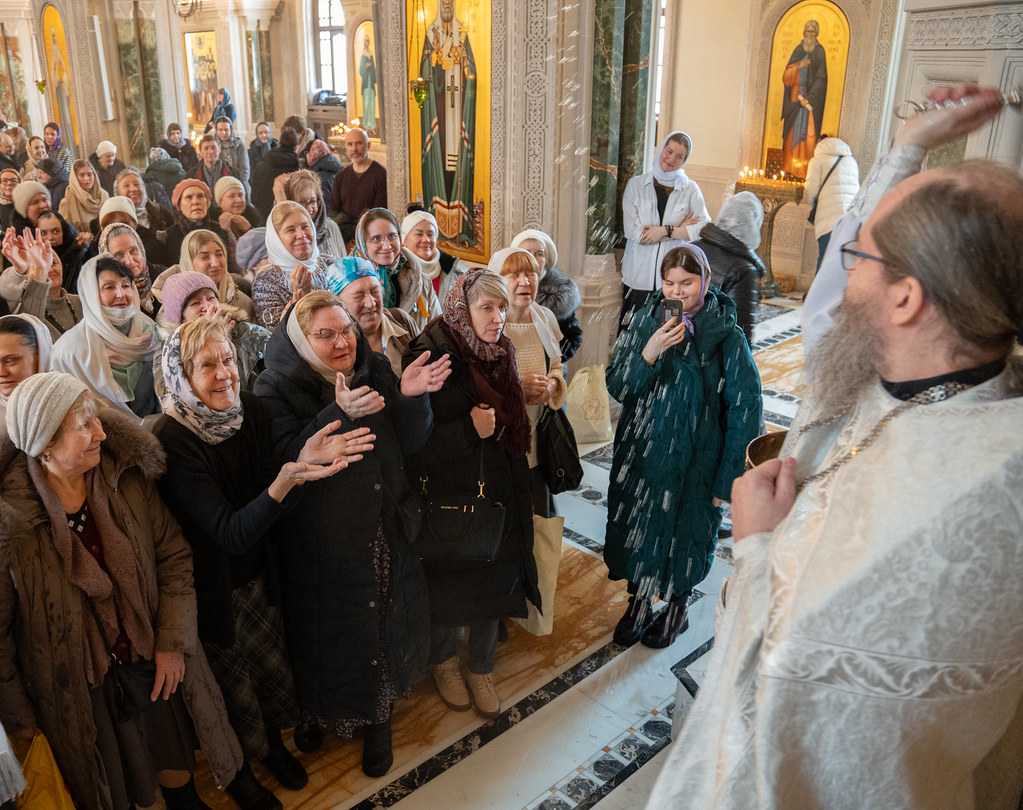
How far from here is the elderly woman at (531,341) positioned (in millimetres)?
3379

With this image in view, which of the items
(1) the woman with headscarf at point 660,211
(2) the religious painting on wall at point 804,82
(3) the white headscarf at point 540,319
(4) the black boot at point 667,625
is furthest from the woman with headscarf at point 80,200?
(2) the religious painting on wall at point 804,82

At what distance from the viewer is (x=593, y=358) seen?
5.72 metres

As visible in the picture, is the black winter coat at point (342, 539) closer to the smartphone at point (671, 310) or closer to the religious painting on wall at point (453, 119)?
the smartphone at point (671, 310)

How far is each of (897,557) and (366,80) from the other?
1621 cm

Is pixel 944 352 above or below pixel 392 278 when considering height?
above

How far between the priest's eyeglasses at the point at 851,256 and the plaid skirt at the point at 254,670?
2017mm

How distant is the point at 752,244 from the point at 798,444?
11.3ft

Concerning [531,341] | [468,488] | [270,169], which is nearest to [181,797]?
[468,488]

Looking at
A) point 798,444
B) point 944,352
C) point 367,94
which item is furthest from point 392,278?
point 367,94

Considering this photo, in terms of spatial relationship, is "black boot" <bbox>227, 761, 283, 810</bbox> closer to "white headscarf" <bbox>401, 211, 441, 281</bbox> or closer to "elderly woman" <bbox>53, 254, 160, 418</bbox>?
"elderly woman" <bbox>53, 254, 160, 418</bbox>

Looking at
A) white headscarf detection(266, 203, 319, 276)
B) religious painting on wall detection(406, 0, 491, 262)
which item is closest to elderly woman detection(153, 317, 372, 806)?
white headscarf detection(266, 203, 319, 276)

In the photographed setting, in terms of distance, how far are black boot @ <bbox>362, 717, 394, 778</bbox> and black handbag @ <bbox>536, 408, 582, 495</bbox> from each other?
1088 mm

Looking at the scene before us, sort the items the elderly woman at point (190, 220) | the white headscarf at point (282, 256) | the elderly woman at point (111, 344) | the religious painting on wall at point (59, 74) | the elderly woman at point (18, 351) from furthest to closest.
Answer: the religious painting on wall at point (59, 74)
the elderly woman at point (190, 220)
the white headscarf at point (282, 256)
the elderly woman at point (111, 344)
the elderly woman at point (18, 351)

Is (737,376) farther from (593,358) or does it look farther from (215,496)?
(593,358)
